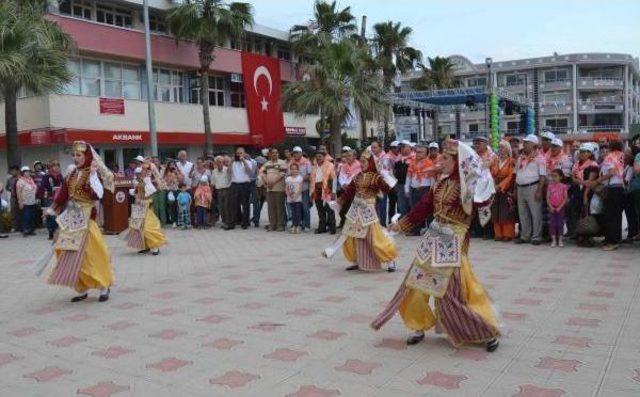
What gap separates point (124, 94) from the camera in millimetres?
27219

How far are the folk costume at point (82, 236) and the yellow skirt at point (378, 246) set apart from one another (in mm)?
3058

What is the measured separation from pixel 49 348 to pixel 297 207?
8.18 metres

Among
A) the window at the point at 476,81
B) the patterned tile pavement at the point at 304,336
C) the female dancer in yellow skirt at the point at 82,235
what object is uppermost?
the window at the point at 476,81

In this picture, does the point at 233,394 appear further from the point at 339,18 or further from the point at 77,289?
the point at 339,18

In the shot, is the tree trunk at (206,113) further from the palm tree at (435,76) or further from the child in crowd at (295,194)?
the palm tree at (435,76)

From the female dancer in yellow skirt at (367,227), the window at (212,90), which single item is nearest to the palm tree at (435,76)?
the window at (212,90)

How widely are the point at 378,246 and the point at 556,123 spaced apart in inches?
2456

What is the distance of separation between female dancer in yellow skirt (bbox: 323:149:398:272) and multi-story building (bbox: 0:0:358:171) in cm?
1586

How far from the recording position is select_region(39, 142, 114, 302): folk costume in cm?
706

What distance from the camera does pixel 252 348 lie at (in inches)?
204

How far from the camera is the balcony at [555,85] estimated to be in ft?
211

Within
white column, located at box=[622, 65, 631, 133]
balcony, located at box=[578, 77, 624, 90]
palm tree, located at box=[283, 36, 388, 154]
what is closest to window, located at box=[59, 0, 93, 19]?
palm tree, located at box=[283, 36, 388, 154]

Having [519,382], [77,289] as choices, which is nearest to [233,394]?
[519,382]

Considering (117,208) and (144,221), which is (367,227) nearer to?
(144,221)
